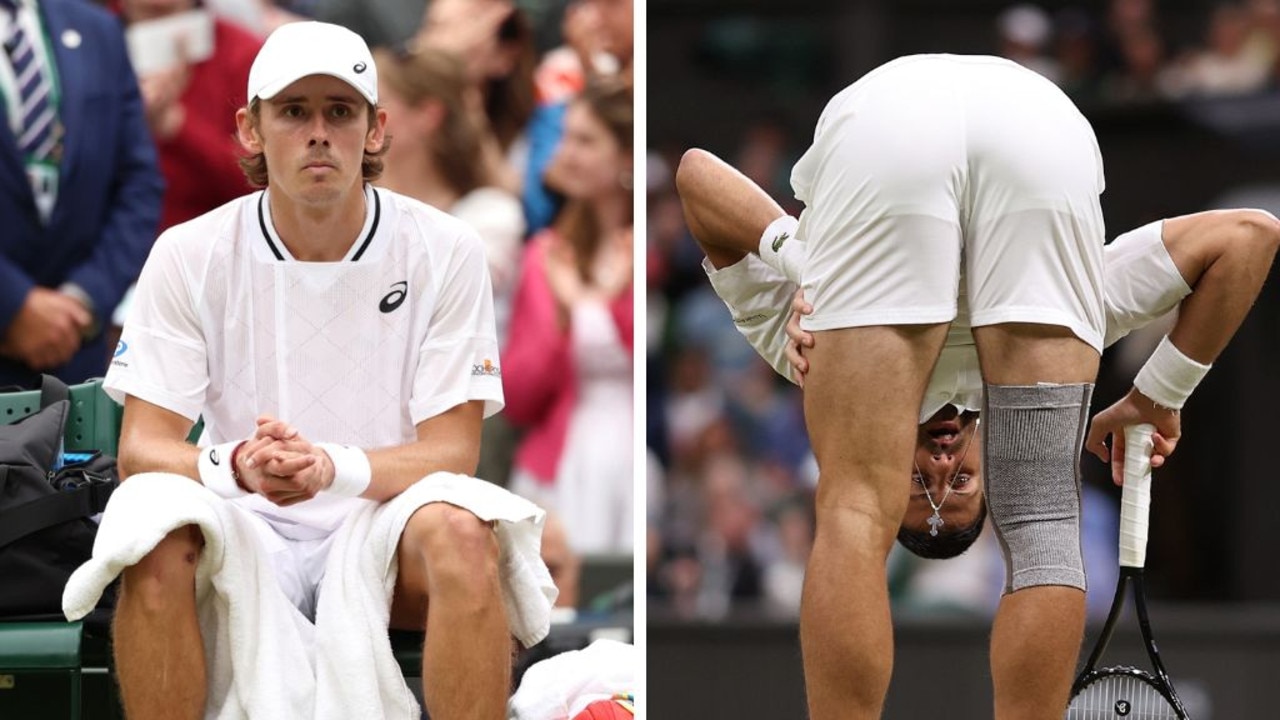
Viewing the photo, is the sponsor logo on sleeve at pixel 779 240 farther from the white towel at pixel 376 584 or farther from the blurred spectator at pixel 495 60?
the blurred spectator at pixel 495 60

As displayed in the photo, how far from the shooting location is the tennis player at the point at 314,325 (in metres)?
3.54

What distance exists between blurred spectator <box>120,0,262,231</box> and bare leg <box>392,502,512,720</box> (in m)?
2.87

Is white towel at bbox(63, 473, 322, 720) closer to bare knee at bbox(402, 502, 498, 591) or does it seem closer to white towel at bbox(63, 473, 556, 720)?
white towel at bbox(63, 473, 556, 720)

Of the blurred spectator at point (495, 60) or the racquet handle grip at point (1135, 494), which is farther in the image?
the blurred spectator at point (495, 60)

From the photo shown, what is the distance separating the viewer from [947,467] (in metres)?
3.52

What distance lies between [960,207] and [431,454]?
114cm

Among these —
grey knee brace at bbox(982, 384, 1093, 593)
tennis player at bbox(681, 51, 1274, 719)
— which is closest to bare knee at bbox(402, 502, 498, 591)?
tennis player at bbox(681, 51, 1274, 719)

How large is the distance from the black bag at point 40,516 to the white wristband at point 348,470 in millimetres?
513

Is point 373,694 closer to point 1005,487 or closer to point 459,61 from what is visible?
point 1005,487

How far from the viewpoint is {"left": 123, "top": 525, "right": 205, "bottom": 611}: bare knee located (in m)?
3.16

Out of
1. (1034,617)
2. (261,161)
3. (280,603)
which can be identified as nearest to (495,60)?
(261,161)

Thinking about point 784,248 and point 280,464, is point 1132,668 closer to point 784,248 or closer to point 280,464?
point 784,248

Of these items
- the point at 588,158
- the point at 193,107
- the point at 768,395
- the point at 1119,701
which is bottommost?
the point at 1119,701

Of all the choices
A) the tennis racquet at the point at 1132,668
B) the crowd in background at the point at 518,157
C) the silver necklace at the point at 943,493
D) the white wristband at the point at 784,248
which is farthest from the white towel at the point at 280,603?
the crowd in background at the point at 518,157
